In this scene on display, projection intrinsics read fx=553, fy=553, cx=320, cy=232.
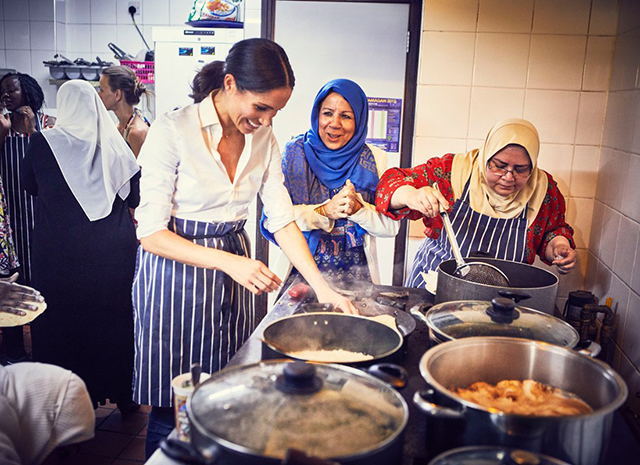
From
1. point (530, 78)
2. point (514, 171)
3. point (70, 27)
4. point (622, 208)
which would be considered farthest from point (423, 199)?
point (70, 27)

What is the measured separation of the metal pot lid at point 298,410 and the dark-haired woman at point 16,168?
113 inches

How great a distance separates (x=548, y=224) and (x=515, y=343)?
1299mm

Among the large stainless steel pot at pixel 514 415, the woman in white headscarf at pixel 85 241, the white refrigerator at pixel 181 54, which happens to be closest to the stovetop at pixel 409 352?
the large stainless steel pot at pixel 514 415

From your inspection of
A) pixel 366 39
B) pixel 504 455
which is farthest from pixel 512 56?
pixel 504 455

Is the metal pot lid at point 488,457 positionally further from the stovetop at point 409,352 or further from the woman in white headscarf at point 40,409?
the woman in white headscarf at point 40,409

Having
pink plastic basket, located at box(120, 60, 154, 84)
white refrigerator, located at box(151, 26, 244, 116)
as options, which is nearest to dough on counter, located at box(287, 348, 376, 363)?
white refrigerator, located at box(151, 26, 244, 116)

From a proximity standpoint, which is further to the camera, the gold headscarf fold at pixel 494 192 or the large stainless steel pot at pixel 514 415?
the gold headscarf fold at pixel 494 192

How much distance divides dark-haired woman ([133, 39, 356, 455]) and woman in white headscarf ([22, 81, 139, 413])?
0.74 meters

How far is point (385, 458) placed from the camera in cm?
73

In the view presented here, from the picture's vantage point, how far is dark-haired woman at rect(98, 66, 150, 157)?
3.32 meters

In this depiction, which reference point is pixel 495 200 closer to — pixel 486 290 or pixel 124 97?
pixel 486 290

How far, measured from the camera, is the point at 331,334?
1287 millimetres

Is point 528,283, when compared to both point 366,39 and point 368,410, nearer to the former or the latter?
point 368,410

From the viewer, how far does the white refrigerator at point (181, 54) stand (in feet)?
13.0
